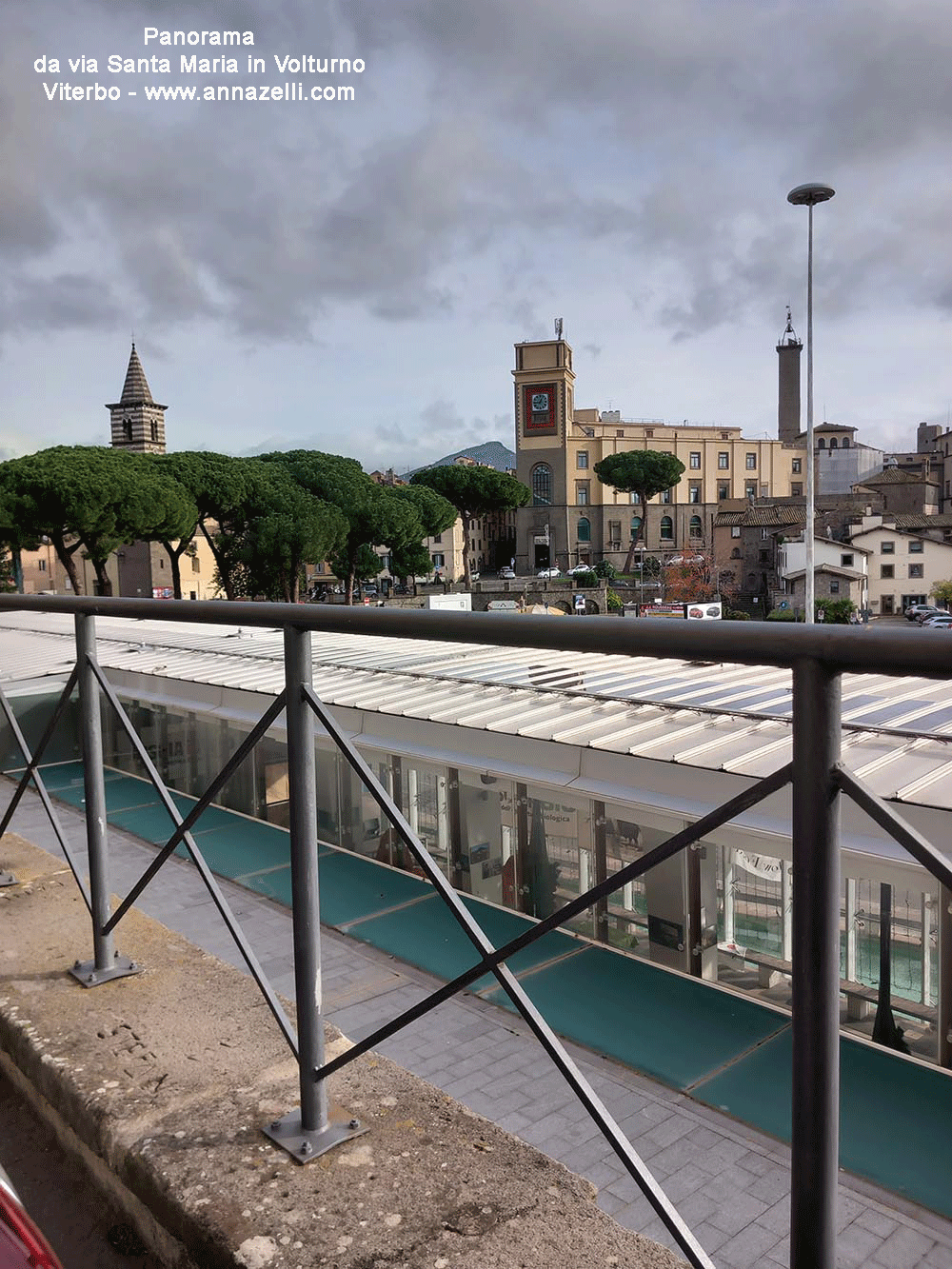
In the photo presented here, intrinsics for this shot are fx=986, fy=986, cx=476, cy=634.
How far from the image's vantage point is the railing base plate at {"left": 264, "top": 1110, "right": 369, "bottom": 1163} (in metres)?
A: 1.61

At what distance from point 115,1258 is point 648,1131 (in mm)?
5916

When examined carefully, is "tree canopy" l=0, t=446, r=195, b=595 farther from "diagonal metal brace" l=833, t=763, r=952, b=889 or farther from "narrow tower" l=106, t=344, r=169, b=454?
"narrow tower" l=106, t=344, r=169, b=454

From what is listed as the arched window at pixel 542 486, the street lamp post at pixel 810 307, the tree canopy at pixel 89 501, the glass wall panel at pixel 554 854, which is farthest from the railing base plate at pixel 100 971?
the arched window at pixel 542 486

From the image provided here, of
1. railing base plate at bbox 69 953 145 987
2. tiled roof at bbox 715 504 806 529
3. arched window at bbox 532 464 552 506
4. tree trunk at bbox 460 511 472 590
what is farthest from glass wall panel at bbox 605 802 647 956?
arched window at bbox 532 464 552 506

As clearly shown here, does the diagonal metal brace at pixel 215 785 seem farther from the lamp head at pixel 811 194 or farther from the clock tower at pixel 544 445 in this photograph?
the clock tower at pixel 544 445

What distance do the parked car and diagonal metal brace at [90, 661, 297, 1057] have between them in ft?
2.04

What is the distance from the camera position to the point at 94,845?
7.71 ft

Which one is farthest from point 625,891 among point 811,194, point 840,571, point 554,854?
point 840,571

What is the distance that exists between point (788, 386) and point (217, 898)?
12433cm

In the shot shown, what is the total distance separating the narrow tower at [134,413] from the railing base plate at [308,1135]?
95458 millimetres

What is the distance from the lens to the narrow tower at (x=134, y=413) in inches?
3578

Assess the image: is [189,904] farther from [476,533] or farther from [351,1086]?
[476,533]

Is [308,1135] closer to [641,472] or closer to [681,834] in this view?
[681,834]

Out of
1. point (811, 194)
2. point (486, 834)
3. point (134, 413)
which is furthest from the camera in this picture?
point (134, 413)
